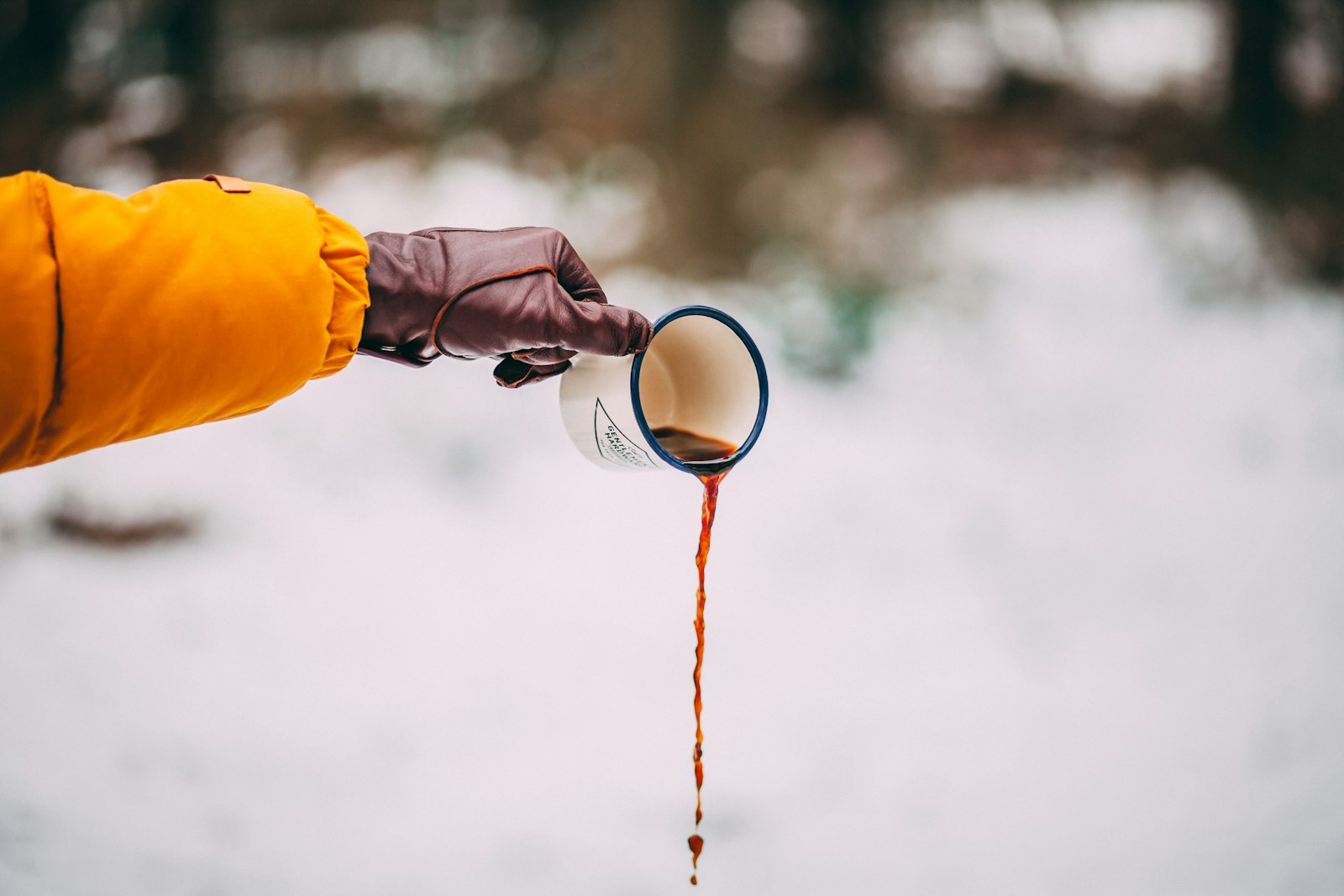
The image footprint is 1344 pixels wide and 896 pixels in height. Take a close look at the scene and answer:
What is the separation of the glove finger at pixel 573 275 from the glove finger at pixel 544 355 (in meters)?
0.05

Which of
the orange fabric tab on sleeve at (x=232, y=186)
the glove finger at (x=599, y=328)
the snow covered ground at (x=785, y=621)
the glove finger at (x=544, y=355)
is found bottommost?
the snow covered ground at (x=785, y=621)

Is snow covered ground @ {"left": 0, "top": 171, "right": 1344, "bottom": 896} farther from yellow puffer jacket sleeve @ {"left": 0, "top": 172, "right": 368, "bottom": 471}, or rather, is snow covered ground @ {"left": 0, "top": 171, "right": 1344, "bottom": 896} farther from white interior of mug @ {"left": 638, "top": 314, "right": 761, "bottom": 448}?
yellow puffer jacket sleeve @ {"left": 0, "top": 172, "right": 368, "bottom": 471}

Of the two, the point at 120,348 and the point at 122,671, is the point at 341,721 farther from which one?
the point at 120,348

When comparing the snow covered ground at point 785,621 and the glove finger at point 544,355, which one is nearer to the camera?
the glove finger at point 544,355

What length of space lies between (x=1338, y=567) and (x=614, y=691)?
52.7 inches

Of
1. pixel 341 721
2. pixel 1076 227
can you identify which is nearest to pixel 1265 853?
pixel 1076 227

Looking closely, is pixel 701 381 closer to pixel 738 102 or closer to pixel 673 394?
pixel 673 394

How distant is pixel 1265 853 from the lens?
1.32 m

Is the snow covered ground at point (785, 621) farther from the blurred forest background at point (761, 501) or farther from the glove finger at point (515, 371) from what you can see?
the glove finger at point (515, 371)

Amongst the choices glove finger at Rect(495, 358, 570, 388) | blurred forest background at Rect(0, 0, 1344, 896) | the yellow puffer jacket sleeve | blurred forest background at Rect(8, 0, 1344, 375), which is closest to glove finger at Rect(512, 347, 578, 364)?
glove finger at Rect(495, 358, 570, 388)

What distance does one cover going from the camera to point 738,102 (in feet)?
6.07

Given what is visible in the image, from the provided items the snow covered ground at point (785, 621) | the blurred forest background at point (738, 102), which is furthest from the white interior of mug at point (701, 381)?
the blurred forest background at point (738, 102)

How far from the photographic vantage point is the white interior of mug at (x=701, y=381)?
0.87 metres

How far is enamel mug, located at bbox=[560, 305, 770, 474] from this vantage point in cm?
80
